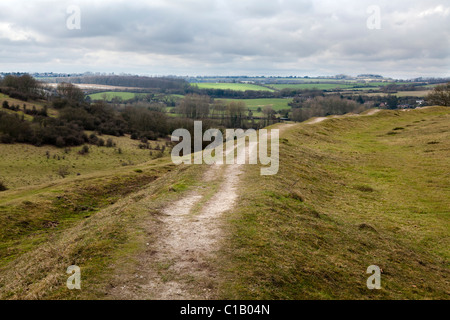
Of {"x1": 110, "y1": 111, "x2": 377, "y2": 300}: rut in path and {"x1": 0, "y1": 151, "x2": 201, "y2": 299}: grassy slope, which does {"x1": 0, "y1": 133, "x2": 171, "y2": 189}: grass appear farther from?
{"x1": 110, "y1": 111, "x2": 377, "y2": 300}: rut in path

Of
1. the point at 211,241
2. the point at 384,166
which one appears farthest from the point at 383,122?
the point at 211,241

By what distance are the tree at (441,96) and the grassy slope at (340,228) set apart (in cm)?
6246

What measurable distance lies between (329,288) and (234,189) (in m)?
9.92

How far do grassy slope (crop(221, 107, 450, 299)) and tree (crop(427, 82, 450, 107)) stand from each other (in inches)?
2459

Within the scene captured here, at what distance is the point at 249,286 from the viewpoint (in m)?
9.00

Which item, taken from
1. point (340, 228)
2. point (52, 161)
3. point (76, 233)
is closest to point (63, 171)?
point (52, 161)

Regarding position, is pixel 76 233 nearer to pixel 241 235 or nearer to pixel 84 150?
pixel 241 235

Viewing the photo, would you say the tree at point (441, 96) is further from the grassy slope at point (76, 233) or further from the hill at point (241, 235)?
the grassy slope at point (76, 233)

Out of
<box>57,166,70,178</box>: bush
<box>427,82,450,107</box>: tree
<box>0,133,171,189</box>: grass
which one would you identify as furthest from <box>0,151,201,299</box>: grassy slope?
<box>427,82,450,107</box>: tree

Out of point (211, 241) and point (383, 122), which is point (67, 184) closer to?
point (211, 241)

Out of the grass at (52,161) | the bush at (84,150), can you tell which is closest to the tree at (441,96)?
the grass at (52,161)

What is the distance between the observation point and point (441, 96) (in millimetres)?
87625

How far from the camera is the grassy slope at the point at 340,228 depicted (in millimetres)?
10062
